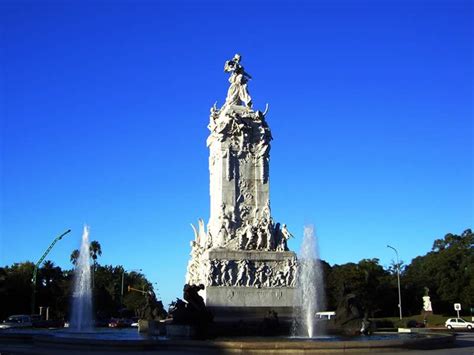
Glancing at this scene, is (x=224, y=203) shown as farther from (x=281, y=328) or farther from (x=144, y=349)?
(x=144, y=349)

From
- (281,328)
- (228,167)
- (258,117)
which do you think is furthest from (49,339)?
(258,117)

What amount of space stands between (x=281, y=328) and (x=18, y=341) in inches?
441

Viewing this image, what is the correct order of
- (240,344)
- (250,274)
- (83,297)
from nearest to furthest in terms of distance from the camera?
(240,344)
(250,274)
(83,297)

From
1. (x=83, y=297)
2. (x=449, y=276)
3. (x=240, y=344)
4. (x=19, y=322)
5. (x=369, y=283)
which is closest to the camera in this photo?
(x=240, y=344)

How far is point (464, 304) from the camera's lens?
73.1 meters

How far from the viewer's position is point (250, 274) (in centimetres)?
3003

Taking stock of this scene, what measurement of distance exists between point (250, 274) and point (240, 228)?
2.65 m

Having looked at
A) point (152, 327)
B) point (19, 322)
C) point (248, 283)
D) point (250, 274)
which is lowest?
point (19, 322)

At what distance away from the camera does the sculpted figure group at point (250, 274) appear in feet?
96.7

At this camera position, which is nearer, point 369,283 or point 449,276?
point 369,283

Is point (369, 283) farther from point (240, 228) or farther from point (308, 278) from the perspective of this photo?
point (240, 228)

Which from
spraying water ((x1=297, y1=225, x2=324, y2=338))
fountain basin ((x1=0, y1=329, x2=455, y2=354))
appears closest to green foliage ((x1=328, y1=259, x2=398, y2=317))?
spraying water ((x1=297, y1=225, x2=324, y2=338))

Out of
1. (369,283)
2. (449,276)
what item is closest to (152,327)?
(369,283)

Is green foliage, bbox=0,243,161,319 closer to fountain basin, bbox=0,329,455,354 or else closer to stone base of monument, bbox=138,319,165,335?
stone base of monument, bbox=138,319,165,335
